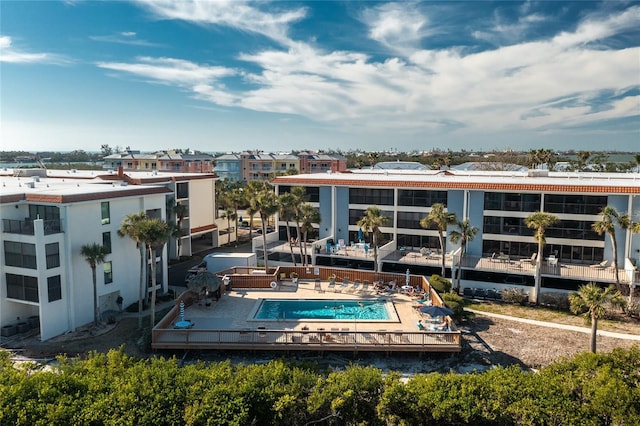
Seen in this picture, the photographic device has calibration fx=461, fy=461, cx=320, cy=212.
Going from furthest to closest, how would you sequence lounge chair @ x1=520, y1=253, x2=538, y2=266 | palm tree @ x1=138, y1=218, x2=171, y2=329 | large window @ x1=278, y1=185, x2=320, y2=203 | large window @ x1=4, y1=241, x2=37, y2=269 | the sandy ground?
large window @ x1=278, y1=185, x2=320, y2=203 → lounge chair @ x1=520, y1=253, x2=538, y2=266 → palm tree @ x1=138, y1=218, x2=171, y2=329 → large window @ x1=4, y1=241, x2=37, y2=269 → the sandy ground

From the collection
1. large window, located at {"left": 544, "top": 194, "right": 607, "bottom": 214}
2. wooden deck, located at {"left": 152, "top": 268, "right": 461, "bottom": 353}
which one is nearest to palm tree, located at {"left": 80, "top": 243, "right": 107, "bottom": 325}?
wooden deck, located at {"left": 152, "top": 268, "right": 461, "bottom": 353}

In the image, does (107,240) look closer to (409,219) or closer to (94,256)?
(94,256)

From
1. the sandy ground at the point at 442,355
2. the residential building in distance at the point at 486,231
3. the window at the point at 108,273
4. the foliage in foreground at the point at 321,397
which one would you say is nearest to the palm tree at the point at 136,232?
the sandy ground at the point at 442,355

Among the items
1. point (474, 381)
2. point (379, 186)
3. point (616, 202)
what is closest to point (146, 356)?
point (474, 381)

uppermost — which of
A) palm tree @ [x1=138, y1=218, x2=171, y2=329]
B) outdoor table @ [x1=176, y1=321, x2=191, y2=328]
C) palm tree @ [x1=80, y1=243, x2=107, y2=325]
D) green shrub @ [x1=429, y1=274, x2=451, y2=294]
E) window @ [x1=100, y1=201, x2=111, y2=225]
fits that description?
window @ [x1=100, y1=201, x2=111, y2=225]

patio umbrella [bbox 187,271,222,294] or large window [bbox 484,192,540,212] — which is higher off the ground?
large window [bbox 484,192,540,212]

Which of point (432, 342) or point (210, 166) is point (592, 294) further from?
point (210, 166)

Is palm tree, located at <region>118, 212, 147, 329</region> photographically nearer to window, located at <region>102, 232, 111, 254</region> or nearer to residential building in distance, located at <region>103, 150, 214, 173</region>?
window, located at <region>102, 232, 111, 254</region>

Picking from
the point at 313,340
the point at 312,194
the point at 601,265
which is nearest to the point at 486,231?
the point at 601,265
